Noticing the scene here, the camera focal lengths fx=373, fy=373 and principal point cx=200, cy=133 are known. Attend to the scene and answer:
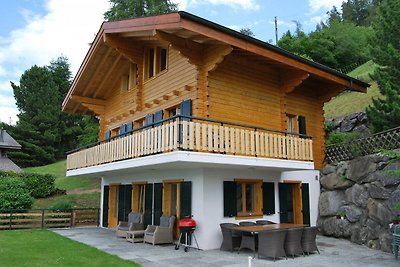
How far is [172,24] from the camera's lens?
10.5 meters

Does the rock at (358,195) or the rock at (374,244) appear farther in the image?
the rock at (358,195)

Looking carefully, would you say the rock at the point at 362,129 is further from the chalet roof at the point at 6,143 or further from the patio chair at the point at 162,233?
the chalet roof at the point at 6,143

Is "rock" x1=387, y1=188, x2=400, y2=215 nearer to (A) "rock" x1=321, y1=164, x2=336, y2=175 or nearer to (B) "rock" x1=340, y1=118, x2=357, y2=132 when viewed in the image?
(A) "rock" x1=321, y1=164, x2=336, y2=175

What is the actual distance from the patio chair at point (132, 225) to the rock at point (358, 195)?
300 inches

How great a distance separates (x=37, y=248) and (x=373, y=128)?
45.8 feet

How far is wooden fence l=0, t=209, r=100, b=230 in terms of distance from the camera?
54.7ft

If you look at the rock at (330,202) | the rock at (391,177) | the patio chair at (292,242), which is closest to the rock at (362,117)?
the rock at (330,202)

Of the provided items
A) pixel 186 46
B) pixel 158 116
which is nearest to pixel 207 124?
pixel 186 46

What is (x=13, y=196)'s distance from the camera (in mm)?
18719

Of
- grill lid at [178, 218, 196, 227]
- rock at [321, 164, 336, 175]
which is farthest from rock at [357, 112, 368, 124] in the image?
grill lid at [178, 218, 196, 227]

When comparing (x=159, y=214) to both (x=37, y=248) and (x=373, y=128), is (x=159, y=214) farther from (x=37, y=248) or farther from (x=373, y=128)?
(x=373, y=128)

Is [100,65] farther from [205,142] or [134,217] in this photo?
[205,142]

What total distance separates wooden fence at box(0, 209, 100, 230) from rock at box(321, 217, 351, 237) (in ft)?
37.0

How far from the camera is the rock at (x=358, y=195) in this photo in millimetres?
12734
